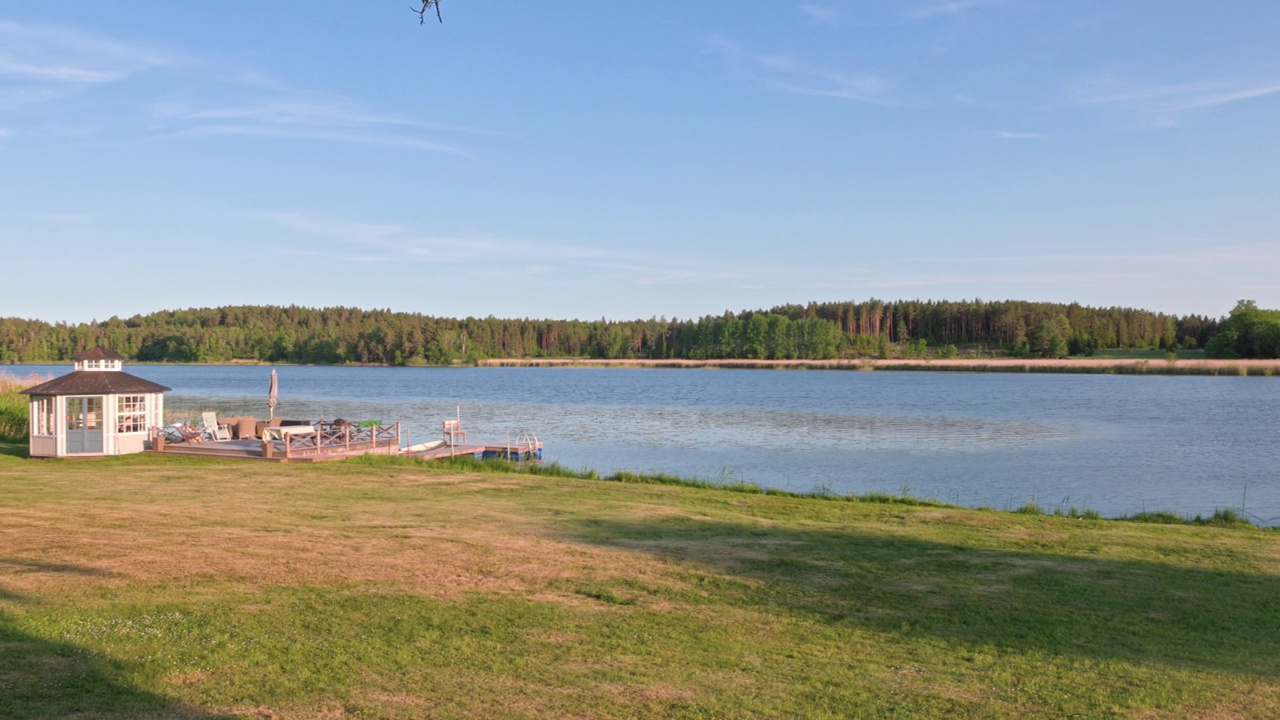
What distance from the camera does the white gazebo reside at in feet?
68.9

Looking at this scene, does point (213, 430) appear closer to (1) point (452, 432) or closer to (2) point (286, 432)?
(2) point (286, 432)

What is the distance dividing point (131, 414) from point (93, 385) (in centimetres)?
104

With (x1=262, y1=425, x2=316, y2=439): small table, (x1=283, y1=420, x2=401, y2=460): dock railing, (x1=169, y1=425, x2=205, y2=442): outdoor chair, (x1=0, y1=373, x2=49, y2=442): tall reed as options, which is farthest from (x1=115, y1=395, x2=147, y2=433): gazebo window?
(x1=0, y1=373, x2=49, y2=442): tall reed

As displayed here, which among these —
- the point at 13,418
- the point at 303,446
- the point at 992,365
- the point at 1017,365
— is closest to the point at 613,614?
the point at 303,446

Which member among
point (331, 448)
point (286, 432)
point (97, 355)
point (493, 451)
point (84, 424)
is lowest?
point (493, 451)

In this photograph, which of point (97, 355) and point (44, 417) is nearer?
point (44, 417)

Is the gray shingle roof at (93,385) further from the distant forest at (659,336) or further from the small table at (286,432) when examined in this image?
the distant forest at (659,336)

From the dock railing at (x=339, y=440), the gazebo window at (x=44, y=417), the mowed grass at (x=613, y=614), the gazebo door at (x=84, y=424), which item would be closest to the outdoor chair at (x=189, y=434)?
the gazebo door at (x=84, y=424)

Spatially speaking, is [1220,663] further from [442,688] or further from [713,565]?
[442,688]

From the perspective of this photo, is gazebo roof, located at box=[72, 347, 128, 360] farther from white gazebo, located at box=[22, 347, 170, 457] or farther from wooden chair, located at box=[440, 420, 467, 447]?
wooden chair, located at box=[440, 420, 467, 447]

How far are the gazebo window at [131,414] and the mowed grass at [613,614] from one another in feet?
28.2

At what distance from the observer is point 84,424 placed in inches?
843

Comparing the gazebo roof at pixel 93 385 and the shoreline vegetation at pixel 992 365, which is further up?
the gazebo roof at pixel 93 385

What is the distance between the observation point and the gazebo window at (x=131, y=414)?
2191cm
